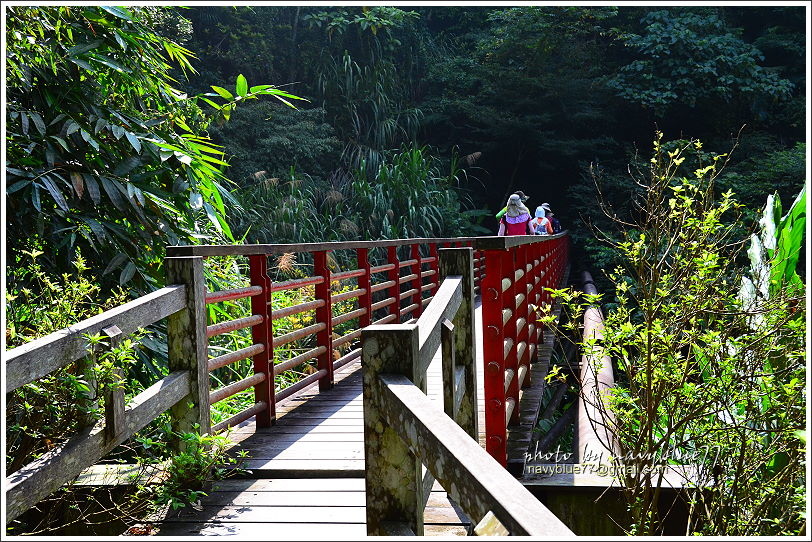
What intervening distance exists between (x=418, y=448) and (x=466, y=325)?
5.43 feet

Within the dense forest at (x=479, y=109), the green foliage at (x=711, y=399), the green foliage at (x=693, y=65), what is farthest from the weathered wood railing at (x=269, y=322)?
the green foliage at (x=693, y=65)

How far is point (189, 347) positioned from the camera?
352 cm

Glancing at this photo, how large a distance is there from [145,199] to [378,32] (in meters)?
18.0

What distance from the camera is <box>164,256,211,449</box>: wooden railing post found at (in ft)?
11.5

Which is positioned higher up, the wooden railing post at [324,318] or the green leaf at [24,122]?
the green leaf at [24,122]

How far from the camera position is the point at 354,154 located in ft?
64.3

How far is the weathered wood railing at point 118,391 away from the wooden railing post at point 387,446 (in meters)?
1.10

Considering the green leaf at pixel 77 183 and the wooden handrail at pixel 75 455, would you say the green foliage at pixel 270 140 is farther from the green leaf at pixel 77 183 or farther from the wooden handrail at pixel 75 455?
the wooden handrail at pixel 75 455

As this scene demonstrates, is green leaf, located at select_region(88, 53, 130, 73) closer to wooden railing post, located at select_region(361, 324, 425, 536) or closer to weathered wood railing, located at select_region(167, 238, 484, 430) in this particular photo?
weathered wood railing, located at select_region(167, 238, 484, 430)

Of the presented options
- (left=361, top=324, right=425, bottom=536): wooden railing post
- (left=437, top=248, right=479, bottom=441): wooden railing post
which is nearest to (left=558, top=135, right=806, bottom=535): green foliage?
(left=437, top=248, right=479, bottom=441): wooden railing post

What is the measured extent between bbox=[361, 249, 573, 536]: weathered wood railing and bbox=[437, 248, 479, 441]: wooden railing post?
1.31ft

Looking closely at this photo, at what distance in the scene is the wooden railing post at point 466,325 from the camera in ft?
10.1

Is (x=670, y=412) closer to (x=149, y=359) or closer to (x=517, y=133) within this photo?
(x=149, y=359)

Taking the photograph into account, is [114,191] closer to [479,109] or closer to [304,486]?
[304,486]
